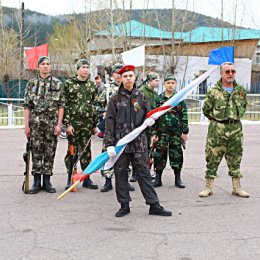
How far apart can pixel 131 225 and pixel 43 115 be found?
2.34 metres

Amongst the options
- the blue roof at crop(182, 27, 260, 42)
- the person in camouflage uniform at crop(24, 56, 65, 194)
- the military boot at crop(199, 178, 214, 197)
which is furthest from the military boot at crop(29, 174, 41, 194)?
the blue roof at crop(182, 27, 260, 42)

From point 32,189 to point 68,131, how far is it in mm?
1000

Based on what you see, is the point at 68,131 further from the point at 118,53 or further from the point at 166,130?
the point at 118,53

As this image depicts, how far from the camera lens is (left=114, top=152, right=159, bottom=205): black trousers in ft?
18.4

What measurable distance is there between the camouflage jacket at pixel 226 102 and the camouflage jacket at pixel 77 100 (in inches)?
70.1

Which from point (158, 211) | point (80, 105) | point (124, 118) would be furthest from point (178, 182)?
point (124, 118)

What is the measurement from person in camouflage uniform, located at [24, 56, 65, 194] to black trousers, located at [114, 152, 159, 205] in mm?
1573

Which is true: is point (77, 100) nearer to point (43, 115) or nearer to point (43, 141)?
point (43, 115)

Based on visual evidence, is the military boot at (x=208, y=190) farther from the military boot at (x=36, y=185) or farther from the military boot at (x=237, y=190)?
the military boot at (x=36, y=185)

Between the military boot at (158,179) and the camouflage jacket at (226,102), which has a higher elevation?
the camouflage jacket at (226,102)

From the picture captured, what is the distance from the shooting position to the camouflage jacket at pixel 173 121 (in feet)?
23.4

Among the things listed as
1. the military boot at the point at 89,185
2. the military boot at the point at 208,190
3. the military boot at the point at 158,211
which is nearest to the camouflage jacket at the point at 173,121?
the military boot at the point at 208,190

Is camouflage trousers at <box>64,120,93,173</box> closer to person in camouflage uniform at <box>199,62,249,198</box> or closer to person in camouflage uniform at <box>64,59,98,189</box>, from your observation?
person in camouflage uniform at <box>64,59,98,189</box>

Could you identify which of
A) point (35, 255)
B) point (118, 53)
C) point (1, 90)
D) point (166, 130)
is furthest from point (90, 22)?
point (35, 255)
